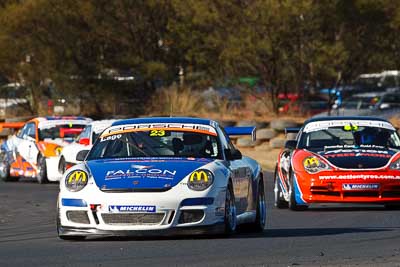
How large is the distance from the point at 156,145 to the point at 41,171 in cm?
1179

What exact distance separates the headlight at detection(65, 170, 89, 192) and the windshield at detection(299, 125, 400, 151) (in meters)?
5.60

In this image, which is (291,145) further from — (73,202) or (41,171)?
(41,171)

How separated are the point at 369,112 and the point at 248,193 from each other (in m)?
→ 23.2

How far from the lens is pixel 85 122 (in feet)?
82.2

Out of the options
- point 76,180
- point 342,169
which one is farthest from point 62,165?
point 76,180

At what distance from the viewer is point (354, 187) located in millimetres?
15156

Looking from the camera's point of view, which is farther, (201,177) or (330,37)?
(330,37)

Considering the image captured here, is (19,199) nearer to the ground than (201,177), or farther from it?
nearer to the ground

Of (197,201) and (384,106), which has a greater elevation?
(197,201)

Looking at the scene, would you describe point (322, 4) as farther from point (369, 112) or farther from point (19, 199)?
point (19, 199)

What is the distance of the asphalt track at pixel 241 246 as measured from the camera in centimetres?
952

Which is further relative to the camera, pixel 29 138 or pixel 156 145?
pixel 29 138

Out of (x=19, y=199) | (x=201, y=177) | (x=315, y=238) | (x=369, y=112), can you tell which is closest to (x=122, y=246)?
(x=201, y=177)

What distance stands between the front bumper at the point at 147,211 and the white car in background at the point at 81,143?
10.6m
